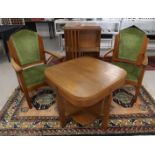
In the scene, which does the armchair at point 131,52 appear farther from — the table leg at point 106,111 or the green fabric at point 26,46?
the green fabric at point 26,46

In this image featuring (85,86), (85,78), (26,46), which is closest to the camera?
(85,86)

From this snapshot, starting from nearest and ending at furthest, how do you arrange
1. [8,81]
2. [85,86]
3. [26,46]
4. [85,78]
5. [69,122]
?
[85,86], [85,78], [69,122], [26,46], [8,81]

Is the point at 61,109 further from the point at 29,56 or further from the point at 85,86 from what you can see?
the point at 29,56

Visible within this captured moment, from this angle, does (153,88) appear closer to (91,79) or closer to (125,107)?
(125,107)

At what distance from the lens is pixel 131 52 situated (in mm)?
2137

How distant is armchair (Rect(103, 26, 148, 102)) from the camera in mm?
1942

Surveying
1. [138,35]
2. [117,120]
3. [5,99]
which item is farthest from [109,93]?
[5,99]

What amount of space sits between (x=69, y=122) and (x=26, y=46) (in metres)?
1.21

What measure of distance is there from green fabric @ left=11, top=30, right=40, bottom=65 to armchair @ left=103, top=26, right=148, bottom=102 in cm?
117

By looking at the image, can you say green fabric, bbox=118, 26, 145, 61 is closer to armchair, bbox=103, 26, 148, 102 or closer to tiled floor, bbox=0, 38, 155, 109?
armchair, bbox=103, 26, 148, 102

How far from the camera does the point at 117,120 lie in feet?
6.03

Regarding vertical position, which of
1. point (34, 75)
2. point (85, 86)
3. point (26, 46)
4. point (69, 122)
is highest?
point (26, 46)

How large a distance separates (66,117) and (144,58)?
1203 millimetres

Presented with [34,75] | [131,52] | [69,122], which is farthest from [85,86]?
[131,52]
